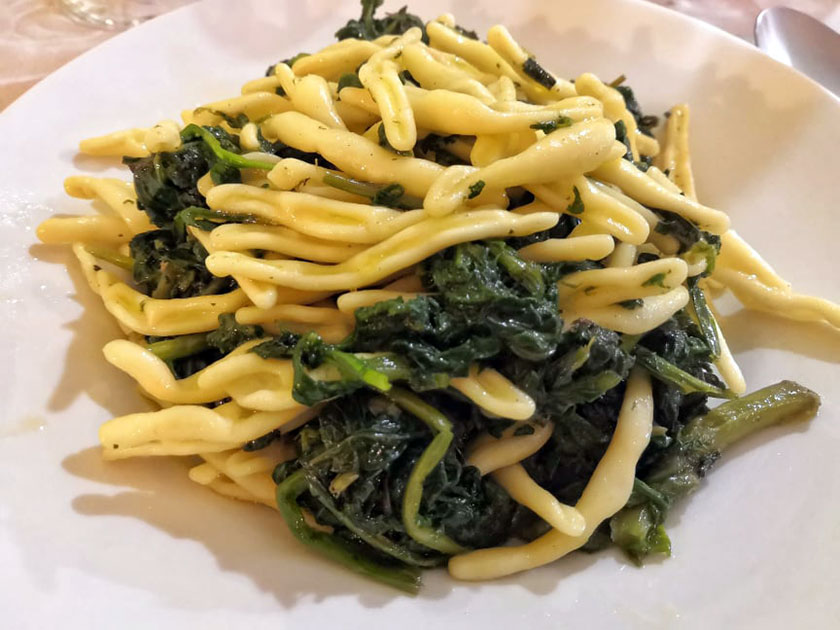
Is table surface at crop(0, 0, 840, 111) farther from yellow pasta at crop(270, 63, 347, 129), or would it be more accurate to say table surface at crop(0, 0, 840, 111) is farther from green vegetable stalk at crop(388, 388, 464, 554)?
green vegetable stalk at crop(388, 388, 464, 554)

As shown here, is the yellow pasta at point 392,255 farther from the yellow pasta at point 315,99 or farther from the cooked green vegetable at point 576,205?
the yellow pasta at point 315,99

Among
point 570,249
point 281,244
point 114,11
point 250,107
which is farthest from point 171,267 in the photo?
point 114,11

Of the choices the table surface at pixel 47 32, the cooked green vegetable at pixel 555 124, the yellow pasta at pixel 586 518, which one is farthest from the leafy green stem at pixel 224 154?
the table surface at pixel 47 32

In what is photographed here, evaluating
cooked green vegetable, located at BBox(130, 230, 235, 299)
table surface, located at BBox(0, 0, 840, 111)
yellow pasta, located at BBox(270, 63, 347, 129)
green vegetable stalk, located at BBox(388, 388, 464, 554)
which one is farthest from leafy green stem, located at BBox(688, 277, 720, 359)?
table surface, located at BBox(0, 0, 840, 111)

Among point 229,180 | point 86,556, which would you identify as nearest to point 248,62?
point 229,180

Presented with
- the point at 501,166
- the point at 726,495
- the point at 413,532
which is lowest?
the point at 413,532

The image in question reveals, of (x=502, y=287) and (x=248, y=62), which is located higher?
(x=502, y=287)

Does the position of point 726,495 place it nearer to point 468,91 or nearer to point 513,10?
point 468,91

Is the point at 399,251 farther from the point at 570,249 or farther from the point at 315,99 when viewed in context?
the point at 315,99
